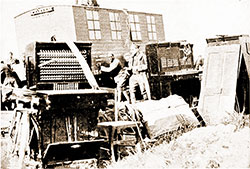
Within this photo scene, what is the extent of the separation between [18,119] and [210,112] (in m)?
5.89

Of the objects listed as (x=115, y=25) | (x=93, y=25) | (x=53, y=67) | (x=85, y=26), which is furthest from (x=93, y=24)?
(x=53, y=67)

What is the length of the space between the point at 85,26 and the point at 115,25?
1.96 metres

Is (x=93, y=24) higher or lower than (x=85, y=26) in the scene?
higher

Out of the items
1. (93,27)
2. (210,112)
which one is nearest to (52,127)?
(210,112)

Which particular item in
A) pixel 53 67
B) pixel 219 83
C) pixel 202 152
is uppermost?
pixel 53 67

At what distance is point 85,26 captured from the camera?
1578 cm

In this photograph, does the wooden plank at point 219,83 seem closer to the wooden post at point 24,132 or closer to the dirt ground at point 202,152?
the dirt ground at point 202,152

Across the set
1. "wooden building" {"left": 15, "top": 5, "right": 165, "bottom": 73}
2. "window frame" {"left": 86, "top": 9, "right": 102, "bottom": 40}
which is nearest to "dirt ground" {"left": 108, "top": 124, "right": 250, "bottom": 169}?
"wooden building" {"left": 15, "top": 5, "right": 165, "bottom": 73}

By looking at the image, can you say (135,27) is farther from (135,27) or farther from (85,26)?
(85,26)

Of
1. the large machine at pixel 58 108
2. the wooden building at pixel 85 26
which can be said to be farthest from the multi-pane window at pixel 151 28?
the large machine at pixel 58 108

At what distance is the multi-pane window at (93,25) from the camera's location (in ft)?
52.4

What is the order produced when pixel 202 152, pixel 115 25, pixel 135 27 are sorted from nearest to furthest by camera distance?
pixel 202 152 → pixel 115 25 → pixel 135 27

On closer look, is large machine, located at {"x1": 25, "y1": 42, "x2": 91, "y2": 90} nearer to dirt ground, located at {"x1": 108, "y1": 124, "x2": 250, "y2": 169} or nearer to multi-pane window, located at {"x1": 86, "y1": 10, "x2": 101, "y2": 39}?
dirt ground, located at {"x1": 108, "y1": 124, "x2": 250, "y2": 169}

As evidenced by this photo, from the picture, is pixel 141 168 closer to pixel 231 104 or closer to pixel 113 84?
pixel 231 104
